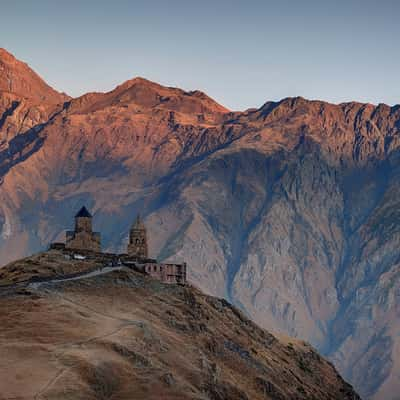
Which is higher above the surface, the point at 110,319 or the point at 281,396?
the point at 110,319

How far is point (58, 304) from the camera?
171750 millimetres

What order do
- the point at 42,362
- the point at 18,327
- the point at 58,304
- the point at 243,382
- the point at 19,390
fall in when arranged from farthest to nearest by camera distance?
1. the point at 243,382
2. the point at 58,304
3. the point at 18,327
4. the point at 42,362
5. the point at 19,390

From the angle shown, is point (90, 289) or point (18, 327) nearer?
point (18, 327)

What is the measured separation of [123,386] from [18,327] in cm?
1944

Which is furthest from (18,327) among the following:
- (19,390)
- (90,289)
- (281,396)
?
(281,396)

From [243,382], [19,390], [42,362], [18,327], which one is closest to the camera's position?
[19,390]

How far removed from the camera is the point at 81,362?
472ft

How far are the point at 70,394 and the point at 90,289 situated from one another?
195 feet

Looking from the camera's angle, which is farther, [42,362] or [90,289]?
[90,289]

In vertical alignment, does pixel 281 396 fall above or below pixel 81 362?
below

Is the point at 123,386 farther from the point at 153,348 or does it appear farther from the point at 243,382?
the point at 243,382

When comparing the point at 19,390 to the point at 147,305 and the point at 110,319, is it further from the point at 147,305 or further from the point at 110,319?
the point at 147,305

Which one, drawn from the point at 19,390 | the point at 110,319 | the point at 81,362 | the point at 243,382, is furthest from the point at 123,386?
the point at 243,382

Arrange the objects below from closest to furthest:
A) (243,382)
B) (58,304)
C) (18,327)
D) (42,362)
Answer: (42,362) < (18,327) < (58,304) < (243,382)
